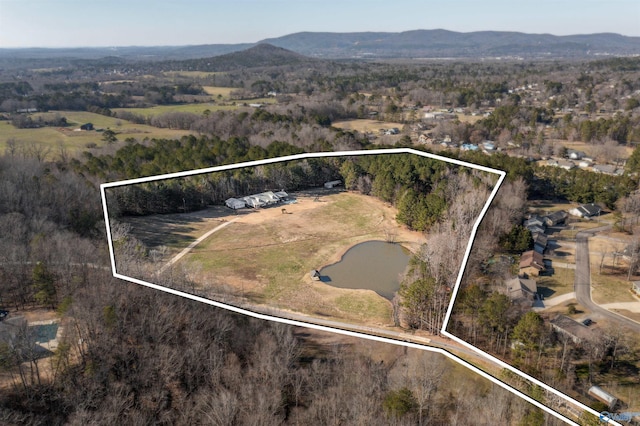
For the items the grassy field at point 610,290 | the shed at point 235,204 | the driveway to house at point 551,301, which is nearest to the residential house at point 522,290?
the driveway to house at point 551,301

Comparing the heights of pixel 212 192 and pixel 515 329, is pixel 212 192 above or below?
above

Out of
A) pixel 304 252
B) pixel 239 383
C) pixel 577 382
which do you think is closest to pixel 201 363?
pixel 239 383

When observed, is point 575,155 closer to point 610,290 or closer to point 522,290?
point 610,290

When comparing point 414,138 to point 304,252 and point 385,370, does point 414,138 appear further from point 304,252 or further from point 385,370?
point 304,252

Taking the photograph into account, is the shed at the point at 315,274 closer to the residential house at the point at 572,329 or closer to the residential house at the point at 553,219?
the residential house at the point at 572,329

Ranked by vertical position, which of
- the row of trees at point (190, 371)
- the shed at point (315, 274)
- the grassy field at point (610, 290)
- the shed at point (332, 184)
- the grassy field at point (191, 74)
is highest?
the grassy field at point (191, 74)
